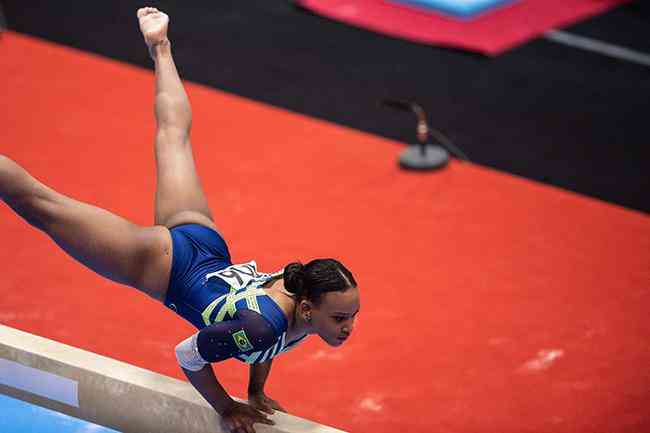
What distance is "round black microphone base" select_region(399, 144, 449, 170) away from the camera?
6.23m

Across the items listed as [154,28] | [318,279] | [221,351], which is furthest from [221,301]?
[154,28]

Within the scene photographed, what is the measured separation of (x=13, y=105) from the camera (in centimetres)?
698

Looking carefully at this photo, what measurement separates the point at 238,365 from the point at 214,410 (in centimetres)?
125

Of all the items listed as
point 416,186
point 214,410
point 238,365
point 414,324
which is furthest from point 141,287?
point 416,186

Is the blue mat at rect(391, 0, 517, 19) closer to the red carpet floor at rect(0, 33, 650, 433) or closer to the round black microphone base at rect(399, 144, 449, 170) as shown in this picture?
the red carpet floor at rect(0, 33, 650, 433)

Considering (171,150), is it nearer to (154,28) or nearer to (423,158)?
(154,28)

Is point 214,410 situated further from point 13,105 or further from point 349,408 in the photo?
point 13,105

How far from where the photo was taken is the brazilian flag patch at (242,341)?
335cm

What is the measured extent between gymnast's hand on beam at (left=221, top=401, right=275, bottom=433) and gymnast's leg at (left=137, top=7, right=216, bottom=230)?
726 mm

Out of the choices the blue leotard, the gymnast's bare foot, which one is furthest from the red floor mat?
the blue leotard

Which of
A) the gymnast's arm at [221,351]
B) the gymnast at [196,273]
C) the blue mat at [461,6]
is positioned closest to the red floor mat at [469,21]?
the blue mat at [461,6]

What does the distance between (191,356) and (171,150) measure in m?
0.90

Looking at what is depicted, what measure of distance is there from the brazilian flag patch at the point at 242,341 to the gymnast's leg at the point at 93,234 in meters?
0.49

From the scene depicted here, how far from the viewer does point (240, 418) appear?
346cm
